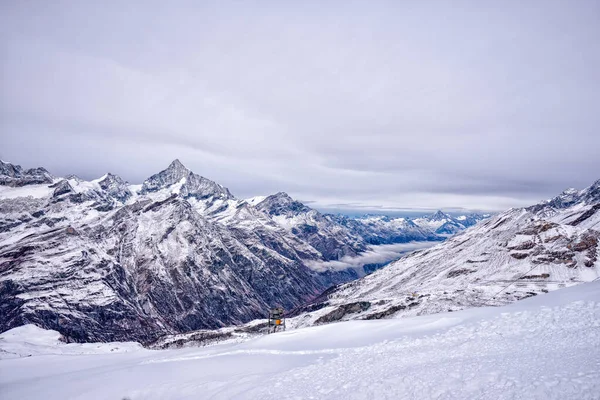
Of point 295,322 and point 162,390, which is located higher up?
point 162,390

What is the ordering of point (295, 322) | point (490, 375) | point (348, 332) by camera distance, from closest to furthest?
point (490, 375) < point (348, 332) < point (295, 322)

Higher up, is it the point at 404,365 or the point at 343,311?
the point at 404,365

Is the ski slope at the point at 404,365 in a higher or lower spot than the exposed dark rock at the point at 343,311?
higher

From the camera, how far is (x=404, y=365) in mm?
19703

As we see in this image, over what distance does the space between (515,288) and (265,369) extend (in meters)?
164

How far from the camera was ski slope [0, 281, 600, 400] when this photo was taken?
47.8 ft

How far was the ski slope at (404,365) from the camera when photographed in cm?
1455

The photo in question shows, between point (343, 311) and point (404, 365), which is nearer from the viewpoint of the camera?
Result: point (404, 365)

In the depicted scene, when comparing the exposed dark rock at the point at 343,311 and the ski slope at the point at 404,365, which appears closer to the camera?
the ski slope at the point at 404,365

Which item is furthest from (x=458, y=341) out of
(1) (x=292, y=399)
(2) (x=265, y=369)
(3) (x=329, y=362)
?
(2) (x=265, y=369)

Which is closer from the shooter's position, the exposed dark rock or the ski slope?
the ski slope

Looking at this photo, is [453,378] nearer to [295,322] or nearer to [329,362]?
[329,362]

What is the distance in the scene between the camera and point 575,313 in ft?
73.6

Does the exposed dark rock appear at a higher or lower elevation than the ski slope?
lower
